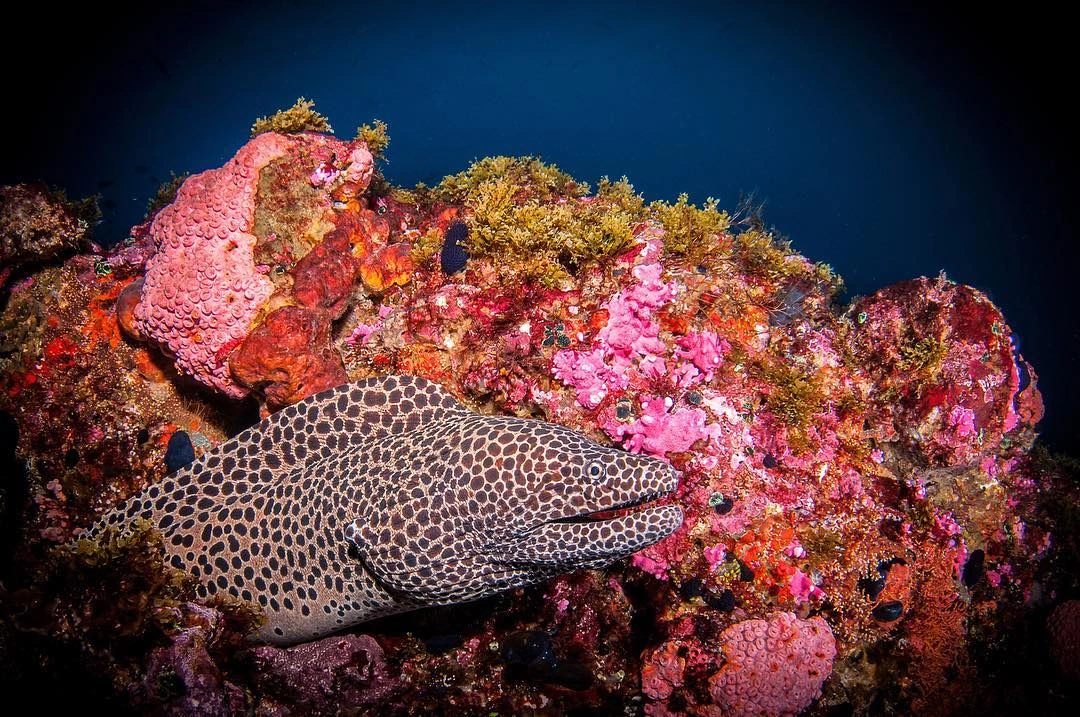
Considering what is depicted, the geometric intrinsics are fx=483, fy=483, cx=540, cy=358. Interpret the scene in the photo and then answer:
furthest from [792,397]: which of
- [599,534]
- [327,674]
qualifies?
[327,674]

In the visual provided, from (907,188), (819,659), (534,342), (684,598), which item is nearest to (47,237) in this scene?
(534,342)

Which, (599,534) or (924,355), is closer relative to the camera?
(599,534)

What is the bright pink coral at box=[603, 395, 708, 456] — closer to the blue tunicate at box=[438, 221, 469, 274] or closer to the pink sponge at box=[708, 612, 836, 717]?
the pink sponge at box=[708, 612, 836, 717]

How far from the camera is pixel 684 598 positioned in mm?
4102

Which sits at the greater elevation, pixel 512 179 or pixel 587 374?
pixel 512 179

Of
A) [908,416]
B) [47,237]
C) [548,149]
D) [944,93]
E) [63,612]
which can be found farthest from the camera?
[548,149]

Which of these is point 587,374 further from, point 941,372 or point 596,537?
point 941,372

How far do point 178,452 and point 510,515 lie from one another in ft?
12.7

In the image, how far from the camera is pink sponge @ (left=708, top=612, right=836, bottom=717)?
3.84m

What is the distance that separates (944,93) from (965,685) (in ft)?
148

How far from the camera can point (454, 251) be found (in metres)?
4.84

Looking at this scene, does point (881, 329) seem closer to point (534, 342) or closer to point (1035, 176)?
point (534, 342)

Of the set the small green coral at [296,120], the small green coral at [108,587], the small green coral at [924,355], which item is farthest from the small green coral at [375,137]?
the small green coral at [924,355]

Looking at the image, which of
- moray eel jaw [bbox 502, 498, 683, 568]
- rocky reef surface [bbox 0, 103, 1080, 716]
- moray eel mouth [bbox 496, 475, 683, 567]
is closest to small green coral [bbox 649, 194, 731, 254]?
rocky reef surface [bbox 0, 103, 1080, 716]
